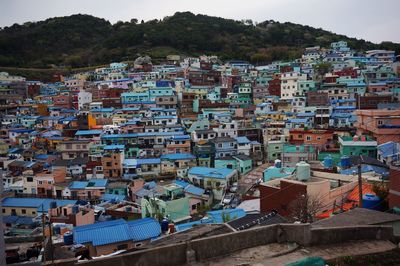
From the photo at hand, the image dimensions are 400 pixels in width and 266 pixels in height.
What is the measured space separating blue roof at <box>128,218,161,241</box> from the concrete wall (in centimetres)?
1063

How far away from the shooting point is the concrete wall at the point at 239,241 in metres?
5.80

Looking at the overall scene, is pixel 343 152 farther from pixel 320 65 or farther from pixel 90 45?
pixel 90 45

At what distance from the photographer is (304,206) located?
13.2m

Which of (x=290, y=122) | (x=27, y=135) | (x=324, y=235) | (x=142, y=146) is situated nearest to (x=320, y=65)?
(x=290, y=122)

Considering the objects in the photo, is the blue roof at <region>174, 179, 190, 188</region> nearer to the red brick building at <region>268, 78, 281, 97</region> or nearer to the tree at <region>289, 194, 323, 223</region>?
the tree at <region>289, 194, 323, 223</region>

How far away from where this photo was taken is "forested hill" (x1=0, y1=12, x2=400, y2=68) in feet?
274

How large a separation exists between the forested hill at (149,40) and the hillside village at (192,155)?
18.6 meters

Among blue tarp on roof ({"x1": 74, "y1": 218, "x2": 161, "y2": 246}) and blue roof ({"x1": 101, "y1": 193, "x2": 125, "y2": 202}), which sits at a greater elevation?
blue tarp on roof ({"x1": 74, "y1": 218, "x2": 161, "y2": 246})

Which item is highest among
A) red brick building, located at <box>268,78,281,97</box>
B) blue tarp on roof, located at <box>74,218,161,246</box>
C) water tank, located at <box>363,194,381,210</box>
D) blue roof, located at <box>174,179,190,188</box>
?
red brick building, located at <box>268,78,281,97</box>

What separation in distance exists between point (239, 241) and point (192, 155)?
97.1ft

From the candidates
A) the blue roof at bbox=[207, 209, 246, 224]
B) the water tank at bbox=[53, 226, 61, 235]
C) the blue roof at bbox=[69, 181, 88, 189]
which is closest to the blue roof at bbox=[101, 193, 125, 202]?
the blue roof at bbox=[69, 181, 88, 189]

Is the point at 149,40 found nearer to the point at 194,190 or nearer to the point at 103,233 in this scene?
the point at 194,190

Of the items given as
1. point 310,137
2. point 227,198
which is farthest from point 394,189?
point 310,137

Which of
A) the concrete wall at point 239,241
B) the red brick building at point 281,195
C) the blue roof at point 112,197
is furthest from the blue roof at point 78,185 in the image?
the concrete wall at point 239,241
